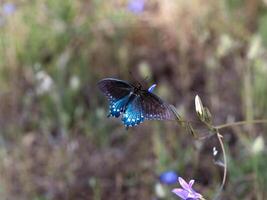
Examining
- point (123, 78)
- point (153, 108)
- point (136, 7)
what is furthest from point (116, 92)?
point (136, 7)

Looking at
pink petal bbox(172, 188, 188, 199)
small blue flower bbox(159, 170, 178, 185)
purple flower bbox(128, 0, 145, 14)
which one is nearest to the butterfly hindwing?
pink petal bbox(172, 188, 188, 199)

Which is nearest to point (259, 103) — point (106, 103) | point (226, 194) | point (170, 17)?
point (226, 194)

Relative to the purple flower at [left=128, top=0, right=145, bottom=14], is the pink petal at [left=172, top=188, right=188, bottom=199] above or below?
below

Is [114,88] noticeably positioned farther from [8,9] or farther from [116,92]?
[8,9]

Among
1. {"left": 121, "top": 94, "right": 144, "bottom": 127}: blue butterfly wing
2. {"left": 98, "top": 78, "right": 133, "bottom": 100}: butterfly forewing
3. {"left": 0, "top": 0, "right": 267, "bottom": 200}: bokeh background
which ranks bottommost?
{"left": 121, "top": 94, "right": 144, "bottom": 127}: blue butterfly wing

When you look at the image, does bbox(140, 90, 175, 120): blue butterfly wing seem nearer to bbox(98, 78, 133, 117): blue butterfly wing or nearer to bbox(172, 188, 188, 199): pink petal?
bbox(98, 78, 133, 117): blue butterfly wing

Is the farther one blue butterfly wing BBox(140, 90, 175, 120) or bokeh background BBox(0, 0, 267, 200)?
bokeh background BBox(0, 0, 267, 200)
